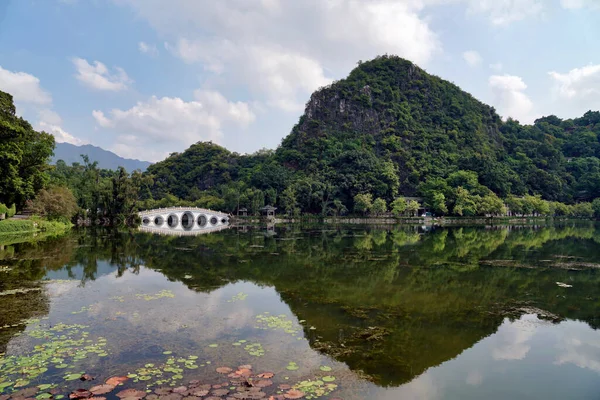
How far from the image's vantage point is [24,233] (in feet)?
105

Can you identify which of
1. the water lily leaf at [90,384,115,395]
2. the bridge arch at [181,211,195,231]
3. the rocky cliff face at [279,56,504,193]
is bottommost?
the water lily leaf at [90,384,115,395]

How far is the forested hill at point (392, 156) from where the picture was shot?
235 feet

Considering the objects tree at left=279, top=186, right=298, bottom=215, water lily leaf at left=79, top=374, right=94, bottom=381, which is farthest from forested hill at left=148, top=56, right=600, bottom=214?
water lily leaf at left=79, top=374, right=94, bottom=381

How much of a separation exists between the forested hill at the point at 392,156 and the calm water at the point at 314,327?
5137 cm

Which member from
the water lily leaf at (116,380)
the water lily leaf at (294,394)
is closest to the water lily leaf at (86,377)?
the water lily leaf at (116,380)

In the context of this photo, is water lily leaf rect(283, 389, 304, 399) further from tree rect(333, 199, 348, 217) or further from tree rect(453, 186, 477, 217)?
tree rect(453, 186, 477, 217)

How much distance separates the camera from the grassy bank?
30.3m

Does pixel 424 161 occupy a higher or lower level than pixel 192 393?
higher

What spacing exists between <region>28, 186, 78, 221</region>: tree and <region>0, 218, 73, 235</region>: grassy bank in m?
0.92

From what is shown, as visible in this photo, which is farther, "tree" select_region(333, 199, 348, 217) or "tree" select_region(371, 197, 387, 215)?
"tree" select_region(333, 199, 348, 217)

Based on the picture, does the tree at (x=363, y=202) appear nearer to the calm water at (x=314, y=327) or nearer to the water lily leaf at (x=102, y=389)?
the calm water at (x=314, y=327)

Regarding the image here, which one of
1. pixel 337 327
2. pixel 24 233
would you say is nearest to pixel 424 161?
pixel 24 233

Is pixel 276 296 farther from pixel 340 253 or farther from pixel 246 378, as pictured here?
pixel 340 253

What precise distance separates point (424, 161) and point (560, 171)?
35.3 meters
